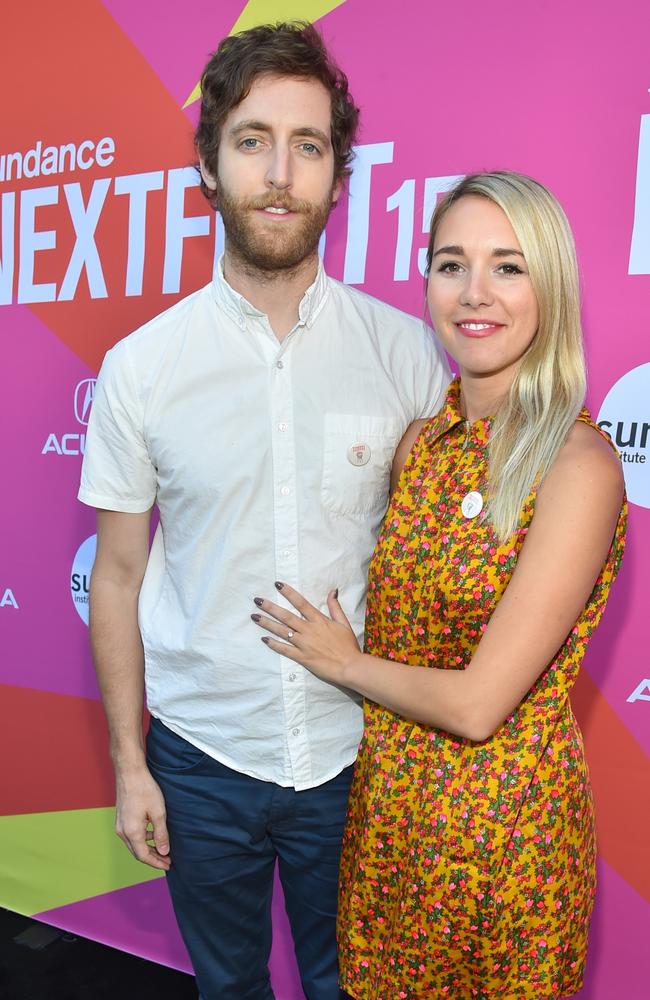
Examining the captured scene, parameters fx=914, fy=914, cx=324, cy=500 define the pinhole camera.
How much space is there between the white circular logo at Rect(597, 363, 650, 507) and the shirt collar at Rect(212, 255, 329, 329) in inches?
27.4

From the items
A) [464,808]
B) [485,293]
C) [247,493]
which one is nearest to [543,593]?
[464,808]

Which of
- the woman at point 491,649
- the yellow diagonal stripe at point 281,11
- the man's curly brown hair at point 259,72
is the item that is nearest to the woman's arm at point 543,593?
the woman at point 491,649

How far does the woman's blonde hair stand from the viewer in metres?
1.31

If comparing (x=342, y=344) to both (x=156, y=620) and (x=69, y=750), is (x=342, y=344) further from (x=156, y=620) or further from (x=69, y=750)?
(x=69, y=750)

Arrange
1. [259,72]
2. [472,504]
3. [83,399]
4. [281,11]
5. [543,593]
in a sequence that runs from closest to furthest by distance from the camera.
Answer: [543,593] < [472,504] < [259,72] < [281,11] < [83,399]

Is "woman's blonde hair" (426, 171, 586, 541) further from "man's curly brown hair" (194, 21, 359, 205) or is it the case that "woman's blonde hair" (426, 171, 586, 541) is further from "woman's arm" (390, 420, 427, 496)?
"man's curly brown hair" (194, 21, 359, 205)

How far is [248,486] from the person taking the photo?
5.18 ft

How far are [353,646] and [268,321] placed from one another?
59 cm

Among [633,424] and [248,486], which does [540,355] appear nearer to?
[248,486]

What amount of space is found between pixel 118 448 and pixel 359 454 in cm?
44

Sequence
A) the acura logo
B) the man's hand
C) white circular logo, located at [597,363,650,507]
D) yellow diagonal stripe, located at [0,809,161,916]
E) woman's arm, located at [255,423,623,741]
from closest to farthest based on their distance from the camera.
A: woman's arm, located at [255,423,623,741], the man's hand, white circular logo, located at [597,363,650,507], the acura logo, yellow diagonal stripe, located at [0,809,161,916]

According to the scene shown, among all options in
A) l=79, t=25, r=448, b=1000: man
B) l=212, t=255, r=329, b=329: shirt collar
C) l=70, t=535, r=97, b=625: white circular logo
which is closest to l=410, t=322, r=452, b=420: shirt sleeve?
l=79, t=25, r=448, b=1000: man

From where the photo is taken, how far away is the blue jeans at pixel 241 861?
163 cm

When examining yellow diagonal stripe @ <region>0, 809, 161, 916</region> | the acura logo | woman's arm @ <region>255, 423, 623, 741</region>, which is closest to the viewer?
woman's arm @ <region>255, 423, 623, 741</region>
